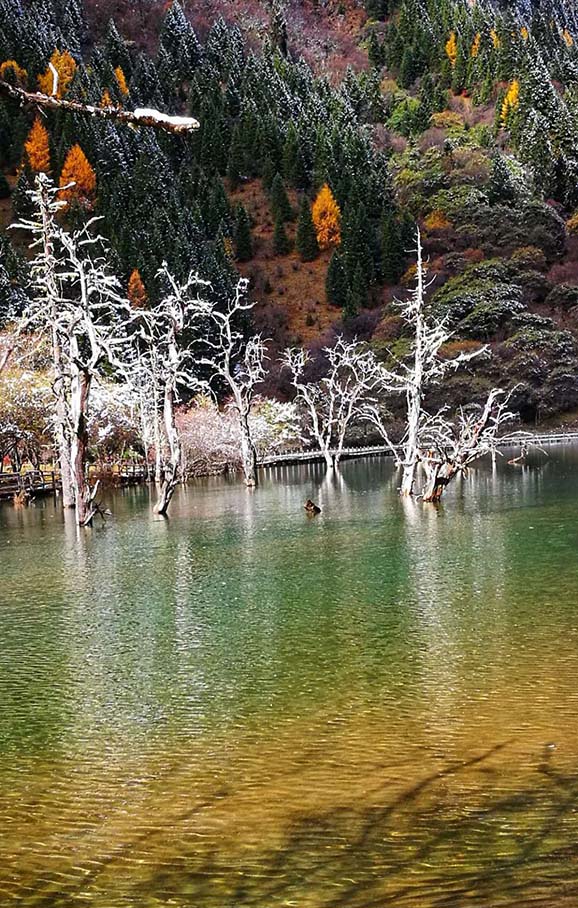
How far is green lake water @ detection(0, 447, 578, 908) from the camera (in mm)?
5711

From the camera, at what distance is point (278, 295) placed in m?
109

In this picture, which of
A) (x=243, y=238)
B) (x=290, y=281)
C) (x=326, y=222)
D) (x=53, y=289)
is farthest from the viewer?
(x=326, y=222)

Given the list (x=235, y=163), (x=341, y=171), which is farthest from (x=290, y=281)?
(x=235, y=163)

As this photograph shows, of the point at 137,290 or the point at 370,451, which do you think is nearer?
the point at 370,451

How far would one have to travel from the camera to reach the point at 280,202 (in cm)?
11938

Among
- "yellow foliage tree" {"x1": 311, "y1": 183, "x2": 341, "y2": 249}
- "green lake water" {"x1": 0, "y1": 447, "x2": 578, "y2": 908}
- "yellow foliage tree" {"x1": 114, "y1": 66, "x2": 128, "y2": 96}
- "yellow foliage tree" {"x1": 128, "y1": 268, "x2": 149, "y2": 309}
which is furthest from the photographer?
"yellow foliage tree" {"x1": 114, "y1": 66, "x2": 128, "y2": 96}

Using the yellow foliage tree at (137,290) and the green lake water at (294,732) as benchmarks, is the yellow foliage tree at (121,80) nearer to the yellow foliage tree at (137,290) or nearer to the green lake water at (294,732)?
the yellow foliage tree at (137,290)

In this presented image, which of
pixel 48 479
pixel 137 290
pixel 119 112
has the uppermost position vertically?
pixel 137 290

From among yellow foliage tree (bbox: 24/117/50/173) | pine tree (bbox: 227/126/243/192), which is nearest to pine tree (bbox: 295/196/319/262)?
pine tree (bbox: 227/126/243/192)

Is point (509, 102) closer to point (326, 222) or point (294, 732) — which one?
point (326, 222)

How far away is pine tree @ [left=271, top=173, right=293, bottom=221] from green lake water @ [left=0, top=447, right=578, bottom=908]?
106 meters

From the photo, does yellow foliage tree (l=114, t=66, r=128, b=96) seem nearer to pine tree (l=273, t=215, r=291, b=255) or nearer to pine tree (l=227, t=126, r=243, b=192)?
pine tree (l=227, t=126, r=243, b=192)

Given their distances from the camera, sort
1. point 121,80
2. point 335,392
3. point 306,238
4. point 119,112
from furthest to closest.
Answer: point 121,80, point 306,238, point 335,392, point 119,112

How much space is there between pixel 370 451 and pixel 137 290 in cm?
3340
